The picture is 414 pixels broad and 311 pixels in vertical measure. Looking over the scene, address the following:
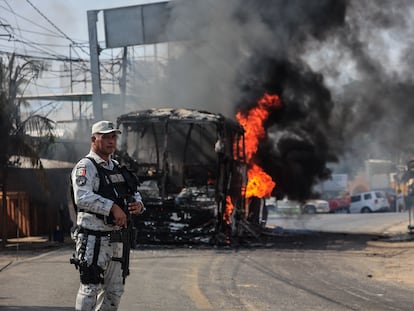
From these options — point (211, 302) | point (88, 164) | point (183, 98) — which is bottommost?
point (211, 302)

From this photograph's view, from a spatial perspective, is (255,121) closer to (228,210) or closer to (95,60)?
(228,210)

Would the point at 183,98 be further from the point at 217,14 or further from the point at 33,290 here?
the point at 33,290

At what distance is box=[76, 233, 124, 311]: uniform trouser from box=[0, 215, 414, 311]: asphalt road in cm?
197

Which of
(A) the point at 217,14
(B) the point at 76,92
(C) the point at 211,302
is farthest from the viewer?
(B) the point at 76,92

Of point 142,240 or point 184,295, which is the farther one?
point 142,240

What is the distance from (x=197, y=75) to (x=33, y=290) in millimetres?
14759

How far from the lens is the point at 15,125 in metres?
16.9

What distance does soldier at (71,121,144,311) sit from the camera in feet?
16.2

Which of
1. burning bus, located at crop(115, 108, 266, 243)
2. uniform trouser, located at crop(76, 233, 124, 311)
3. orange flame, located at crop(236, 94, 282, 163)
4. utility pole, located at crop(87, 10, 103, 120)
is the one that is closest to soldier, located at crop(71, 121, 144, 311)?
uniform trouser, located at crop(76, 233, 124, 311)

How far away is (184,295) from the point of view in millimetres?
7906

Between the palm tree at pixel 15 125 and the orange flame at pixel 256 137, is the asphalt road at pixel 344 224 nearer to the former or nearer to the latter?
the orange flame at pixel 256 137

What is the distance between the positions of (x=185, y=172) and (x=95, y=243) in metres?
11.5

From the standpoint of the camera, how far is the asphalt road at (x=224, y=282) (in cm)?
734

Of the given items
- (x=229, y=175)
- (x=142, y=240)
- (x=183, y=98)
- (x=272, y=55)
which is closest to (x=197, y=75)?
(x=183, y=98)
